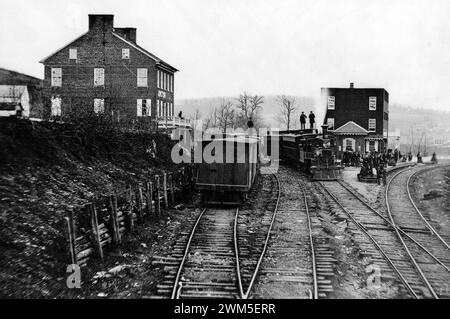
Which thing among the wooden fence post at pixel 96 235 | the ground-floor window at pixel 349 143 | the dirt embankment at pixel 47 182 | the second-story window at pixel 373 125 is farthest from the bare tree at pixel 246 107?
the wooden fence post at pixel 96 235

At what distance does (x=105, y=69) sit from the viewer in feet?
132

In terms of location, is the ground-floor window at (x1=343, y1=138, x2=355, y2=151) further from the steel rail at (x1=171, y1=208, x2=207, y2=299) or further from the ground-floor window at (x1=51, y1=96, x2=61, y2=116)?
the steel rail at (x1=171, y1=208, x2=207, y2=299)

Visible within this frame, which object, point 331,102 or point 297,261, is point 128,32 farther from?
point 297,261

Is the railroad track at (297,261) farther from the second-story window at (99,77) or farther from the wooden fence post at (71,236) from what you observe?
the second-story window at (99,77)

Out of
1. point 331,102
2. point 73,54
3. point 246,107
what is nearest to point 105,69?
point 73,54

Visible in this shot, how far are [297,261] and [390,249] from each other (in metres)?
3.08

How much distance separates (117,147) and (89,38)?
69.8 ft

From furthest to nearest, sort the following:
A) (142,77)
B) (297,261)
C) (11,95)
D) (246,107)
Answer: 1. (246,107)
2. (142,77)
3. (11,95)
4. (297,261)

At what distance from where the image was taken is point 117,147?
22.1 meters

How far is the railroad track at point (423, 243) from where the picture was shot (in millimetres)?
9705

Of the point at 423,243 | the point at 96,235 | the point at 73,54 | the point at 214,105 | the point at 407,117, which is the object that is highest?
the point at 214,105

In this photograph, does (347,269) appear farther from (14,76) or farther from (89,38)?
(89,38)
